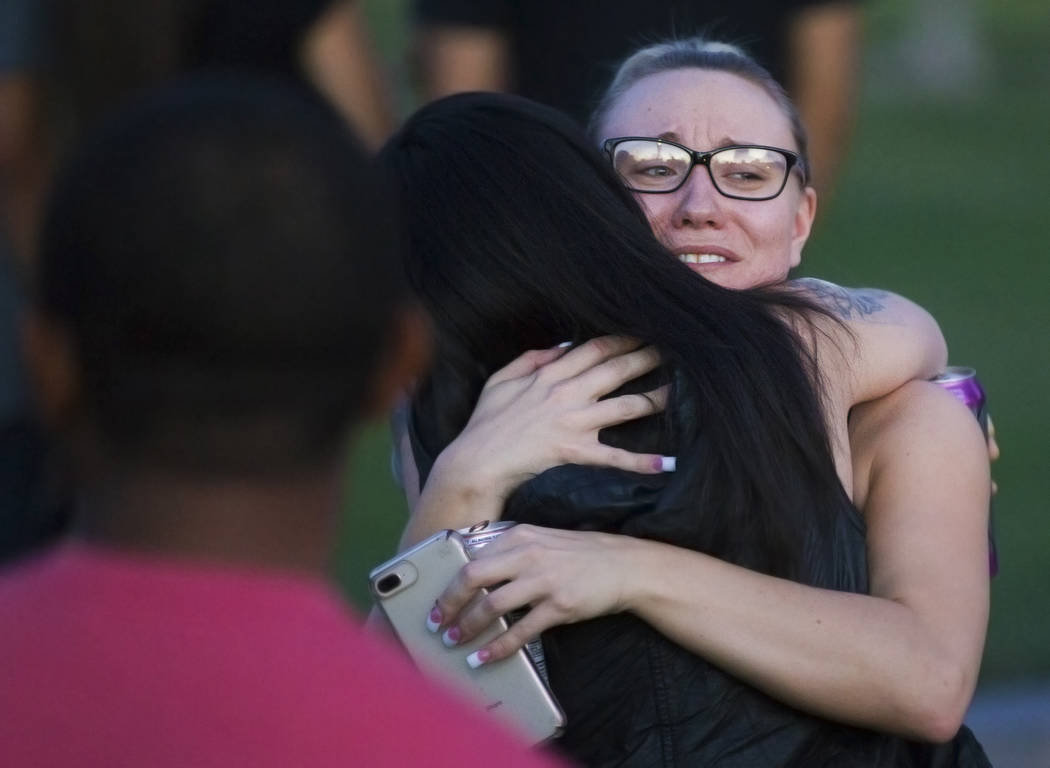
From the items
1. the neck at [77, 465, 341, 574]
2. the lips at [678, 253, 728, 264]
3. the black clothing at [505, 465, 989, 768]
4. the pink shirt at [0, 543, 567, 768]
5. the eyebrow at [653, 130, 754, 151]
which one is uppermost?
the neck at [77, 465, 341, 574]

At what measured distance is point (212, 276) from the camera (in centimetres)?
123

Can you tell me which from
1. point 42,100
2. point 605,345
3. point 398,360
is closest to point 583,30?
point 42,100

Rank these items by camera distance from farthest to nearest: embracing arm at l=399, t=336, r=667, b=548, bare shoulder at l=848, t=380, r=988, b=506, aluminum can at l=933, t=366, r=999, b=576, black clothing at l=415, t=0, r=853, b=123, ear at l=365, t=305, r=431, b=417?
1. black clothing at l=415, t=0, r=853, b=123
2. aluminum can at l=933, t=366, r=999, b=576
3. bare shoulder at l=848, t=380, r=988, b=506
4. embracing arm at l=399, t=336, r=667, b=548
5. ear at l=365, t=305, r=431, b=417

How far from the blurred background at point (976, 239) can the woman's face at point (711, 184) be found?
1.13 metres

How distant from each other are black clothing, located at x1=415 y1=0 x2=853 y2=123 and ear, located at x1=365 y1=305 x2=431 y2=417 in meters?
2.75

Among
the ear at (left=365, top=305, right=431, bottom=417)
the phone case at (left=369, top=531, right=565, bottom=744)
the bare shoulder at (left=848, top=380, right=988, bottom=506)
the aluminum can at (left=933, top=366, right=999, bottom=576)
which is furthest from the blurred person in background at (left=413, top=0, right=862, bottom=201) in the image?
the ear at (left=365, top=305, right=431, bottom=417)

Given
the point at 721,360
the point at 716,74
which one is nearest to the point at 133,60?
the point at 716,74

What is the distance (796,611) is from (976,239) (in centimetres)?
1171

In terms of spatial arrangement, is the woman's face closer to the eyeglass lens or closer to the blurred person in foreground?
the eyeglass lens

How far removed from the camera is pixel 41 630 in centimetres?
122

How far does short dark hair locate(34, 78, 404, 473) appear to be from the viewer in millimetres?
1231

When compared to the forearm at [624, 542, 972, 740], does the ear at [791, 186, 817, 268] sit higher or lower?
higher

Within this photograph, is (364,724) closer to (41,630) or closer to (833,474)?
(41,630)

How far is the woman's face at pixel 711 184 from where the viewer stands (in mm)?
2680
